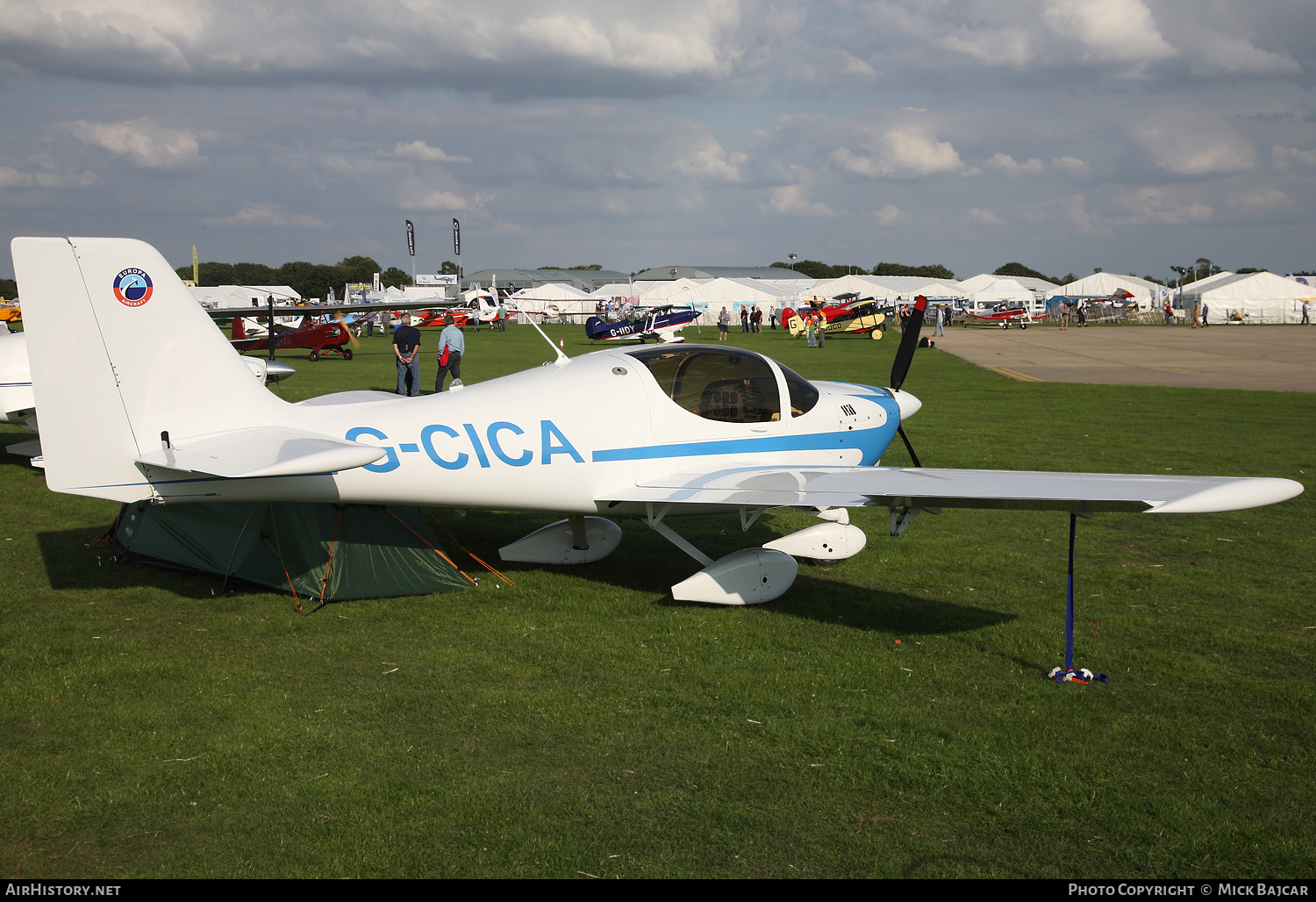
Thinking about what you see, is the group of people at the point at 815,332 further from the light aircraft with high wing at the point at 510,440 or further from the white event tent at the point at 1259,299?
the white event tent at the point at 1259,299

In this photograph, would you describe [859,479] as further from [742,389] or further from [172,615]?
[172,615]

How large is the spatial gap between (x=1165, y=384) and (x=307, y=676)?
78.4 ft

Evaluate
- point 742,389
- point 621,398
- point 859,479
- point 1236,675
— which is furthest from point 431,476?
point 1236,675

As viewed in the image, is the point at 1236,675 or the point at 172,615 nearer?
the point at 1236,675

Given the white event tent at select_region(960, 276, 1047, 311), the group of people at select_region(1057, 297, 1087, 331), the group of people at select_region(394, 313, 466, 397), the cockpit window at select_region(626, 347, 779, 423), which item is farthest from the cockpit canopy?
the white event tent at select_region(960, 276, 1047, 311)

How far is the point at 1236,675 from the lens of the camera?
18.0 ft

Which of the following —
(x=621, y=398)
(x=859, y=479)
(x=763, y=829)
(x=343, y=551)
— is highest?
(x=621, y=398)

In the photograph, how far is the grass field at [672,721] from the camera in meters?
3.75

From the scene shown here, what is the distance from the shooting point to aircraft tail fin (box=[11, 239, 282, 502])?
5559 mm

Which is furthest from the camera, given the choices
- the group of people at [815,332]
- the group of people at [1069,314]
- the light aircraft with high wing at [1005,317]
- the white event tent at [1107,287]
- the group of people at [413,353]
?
the white event tent at [1107,287]

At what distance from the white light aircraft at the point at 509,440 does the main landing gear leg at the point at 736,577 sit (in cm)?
1

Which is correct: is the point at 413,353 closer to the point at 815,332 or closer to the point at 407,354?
the point at 407,354

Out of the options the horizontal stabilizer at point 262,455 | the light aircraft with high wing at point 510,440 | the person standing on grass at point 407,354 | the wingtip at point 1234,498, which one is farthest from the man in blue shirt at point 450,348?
the wingtip at point 1234,498

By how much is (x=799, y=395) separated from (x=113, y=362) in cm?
516
